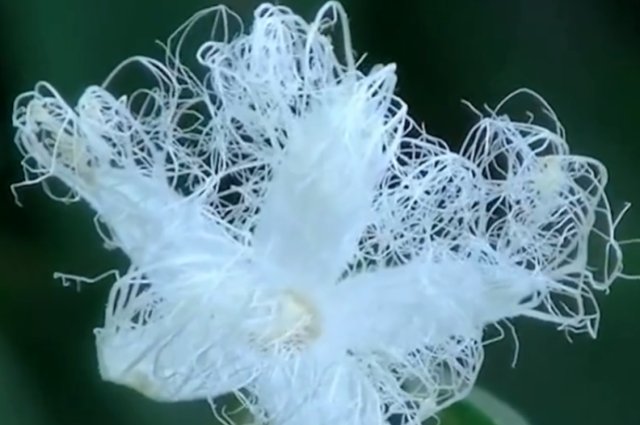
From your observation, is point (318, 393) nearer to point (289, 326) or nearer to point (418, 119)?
point (289, 326)

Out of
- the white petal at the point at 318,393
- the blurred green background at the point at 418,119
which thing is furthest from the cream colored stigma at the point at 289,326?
the blurred green background at the point at 418,119

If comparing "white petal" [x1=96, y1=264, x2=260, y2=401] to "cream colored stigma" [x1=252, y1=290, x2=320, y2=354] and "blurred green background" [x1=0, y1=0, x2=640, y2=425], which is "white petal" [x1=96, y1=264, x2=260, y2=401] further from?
"blurred green background" [x1=0, y1=0, x2=640, y2=425]

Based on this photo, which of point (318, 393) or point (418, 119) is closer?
point (318, 393)

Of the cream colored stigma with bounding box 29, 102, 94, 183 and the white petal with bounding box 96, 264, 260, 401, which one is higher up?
the cream colored stigma with bounding box 29, 102, 94, 183

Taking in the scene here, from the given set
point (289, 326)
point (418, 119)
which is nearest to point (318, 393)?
point (289, 326)

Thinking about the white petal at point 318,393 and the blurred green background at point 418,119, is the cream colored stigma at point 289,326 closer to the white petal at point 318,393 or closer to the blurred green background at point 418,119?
the white petal at point 318,393

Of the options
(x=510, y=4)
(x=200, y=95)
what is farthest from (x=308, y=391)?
(x=510, y=4)

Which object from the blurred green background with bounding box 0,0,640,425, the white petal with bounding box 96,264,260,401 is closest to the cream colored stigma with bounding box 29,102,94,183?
the white petal with bounding box 96,264,260,401
